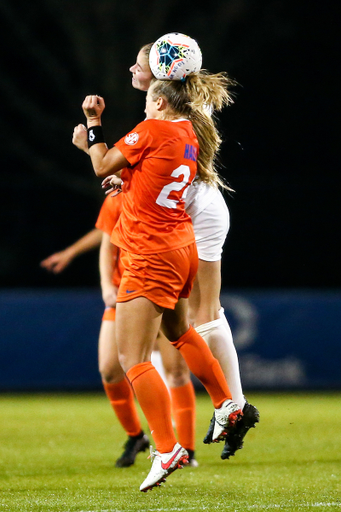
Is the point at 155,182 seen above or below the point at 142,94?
below

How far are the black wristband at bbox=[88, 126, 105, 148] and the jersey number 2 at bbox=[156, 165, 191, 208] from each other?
1.41 feet

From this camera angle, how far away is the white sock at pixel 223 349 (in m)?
4.84

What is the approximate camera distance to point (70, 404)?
11.2 metres

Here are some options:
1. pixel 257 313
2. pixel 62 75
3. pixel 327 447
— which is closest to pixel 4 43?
pixel 62 75

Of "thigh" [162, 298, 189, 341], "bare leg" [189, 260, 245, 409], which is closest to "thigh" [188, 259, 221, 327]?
"bare leg" [189, 260, 245, 409]

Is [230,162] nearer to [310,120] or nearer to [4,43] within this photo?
[310,120]

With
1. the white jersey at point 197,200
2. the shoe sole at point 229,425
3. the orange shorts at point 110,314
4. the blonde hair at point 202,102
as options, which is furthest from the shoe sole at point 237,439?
the orange shorts at point 110,314

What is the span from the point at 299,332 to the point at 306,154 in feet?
17.4

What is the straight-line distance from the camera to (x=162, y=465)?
4.04 meters

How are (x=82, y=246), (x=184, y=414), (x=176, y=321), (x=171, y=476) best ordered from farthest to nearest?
(x=82, y=246), (x=184, y=414), (x=171, y=476), (x=176, y=321)

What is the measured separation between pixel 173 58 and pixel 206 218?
3.34 ft

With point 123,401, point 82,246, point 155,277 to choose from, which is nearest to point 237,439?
point 155,277

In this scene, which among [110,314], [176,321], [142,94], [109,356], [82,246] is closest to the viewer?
[176,321]

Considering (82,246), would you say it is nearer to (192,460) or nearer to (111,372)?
(111,372)
